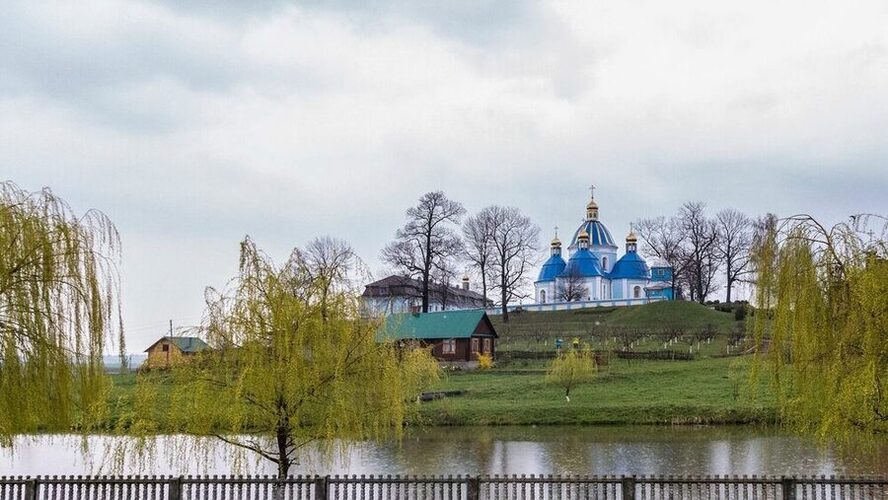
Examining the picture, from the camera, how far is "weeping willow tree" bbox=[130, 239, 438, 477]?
1830 centimetres

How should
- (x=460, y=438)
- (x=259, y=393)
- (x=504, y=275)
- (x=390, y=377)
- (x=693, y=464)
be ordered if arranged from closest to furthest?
(x=259, y=393) < (x=390, y=377) < (x=693, y=464) < (x=460, y=438) < (x=504, y=275)

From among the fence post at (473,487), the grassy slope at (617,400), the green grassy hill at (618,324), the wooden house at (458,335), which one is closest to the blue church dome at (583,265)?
the green grassy hill at (618,324)

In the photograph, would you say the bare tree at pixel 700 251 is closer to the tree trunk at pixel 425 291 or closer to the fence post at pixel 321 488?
the tree trunk at pixel 425 291

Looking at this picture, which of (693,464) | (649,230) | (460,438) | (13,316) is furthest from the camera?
(649,230)

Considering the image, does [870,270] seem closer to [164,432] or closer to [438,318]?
[164,432]

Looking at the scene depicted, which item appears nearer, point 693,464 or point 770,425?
point 693,464

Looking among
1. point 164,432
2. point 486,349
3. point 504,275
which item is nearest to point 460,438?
point 164,432

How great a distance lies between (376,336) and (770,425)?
2527 centimetres

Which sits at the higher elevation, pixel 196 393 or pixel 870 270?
pixel 870 270

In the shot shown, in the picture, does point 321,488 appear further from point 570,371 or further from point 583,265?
point 583,265

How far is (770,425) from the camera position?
39188mm

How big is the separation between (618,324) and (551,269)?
4173 cm

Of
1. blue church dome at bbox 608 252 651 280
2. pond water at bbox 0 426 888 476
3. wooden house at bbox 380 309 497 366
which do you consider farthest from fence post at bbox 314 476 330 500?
blue church dome at bbox 608 252 651 280

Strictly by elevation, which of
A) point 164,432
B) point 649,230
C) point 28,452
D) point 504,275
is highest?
point 649,230
